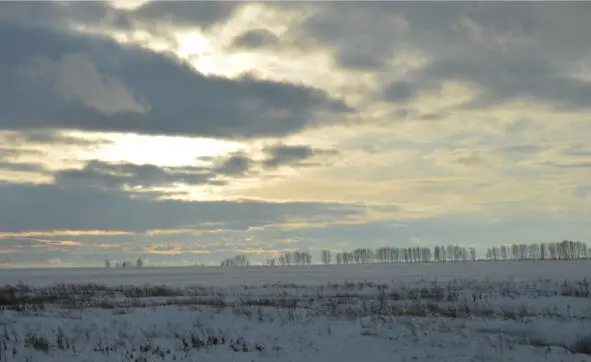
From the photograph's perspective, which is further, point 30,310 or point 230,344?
point 30,310

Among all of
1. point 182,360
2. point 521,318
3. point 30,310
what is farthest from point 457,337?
point 30,310

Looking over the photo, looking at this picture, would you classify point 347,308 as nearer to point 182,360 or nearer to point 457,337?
point 457,337

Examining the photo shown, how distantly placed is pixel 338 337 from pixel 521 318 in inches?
385

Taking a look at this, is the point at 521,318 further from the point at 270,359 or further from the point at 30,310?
the point at 30,310

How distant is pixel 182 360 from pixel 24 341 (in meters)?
6.37

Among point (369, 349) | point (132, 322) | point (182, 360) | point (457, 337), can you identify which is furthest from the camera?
point (132, 322)

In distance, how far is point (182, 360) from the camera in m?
17.1

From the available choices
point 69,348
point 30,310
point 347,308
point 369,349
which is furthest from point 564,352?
point 30,310

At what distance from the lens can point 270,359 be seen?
17.4m

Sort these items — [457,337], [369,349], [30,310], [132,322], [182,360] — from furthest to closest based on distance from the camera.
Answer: [30,310] → [132,322] → [457,337] → [369,349] → [182,360]

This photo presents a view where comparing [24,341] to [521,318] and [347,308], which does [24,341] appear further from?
[521,318]

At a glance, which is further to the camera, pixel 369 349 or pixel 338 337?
pixel 338 337

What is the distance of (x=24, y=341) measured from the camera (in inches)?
778

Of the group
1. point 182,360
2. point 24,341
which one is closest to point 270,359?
point 182,360
